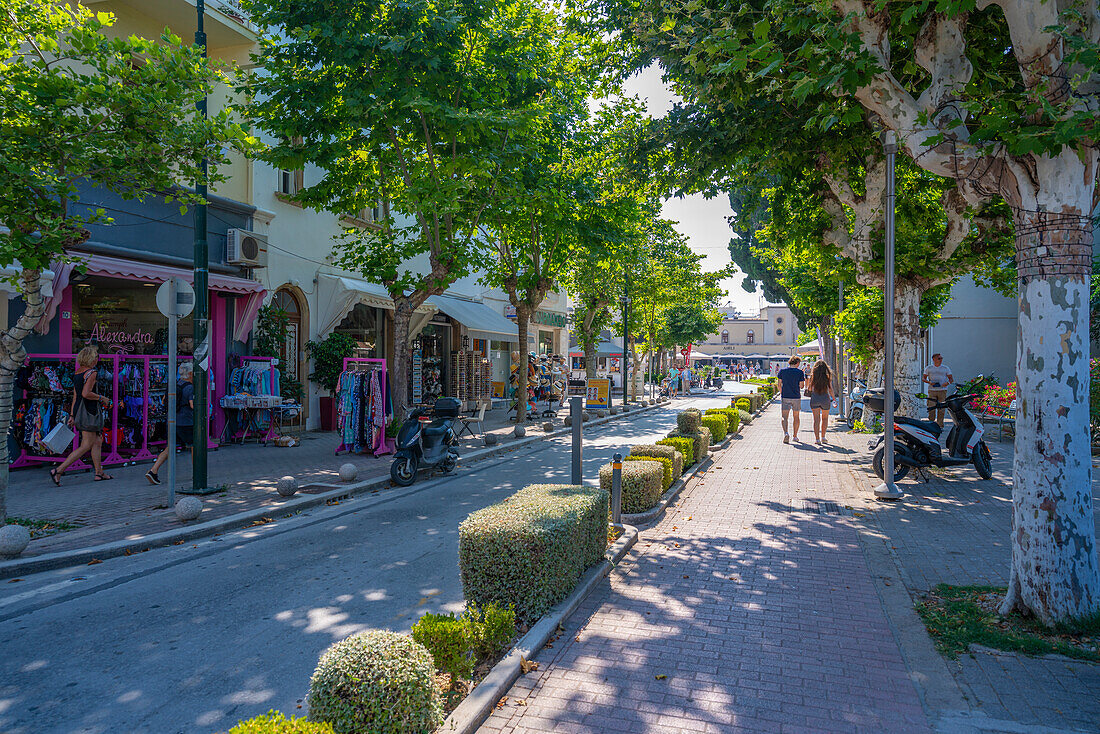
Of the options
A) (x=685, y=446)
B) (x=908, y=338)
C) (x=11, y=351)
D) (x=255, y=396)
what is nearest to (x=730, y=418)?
(x=908, y=338)

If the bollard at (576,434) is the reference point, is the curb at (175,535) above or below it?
below

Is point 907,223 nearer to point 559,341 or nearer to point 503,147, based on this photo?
point 503,147

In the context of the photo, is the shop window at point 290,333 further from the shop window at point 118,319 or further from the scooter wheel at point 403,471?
the scooter wheel at point 403,471

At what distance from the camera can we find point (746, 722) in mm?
3412

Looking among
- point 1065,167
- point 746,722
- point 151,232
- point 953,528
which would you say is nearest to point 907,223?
point 953,528

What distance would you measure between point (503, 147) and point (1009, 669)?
11.0 metres

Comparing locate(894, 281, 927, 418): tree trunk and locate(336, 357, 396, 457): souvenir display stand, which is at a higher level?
locate(894, 281, 927, 418): tree trunk

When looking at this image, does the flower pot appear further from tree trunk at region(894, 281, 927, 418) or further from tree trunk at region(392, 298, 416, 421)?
tree trunk at region(894, 281, 927, 418)

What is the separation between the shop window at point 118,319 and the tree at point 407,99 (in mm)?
3760

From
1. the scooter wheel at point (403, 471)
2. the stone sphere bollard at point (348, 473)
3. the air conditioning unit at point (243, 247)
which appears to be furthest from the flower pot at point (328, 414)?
the stone sphere bollard at point (348, 473)

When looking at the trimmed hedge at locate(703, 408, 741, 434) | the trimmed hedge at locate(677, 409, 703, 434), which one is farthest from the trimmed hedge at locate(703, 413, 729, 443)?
the trimmed hedge at locate(677, 409, 703, 434)

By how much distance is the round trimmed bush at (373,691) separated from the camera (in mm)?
2906

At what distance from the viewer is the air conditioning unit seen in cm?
1488

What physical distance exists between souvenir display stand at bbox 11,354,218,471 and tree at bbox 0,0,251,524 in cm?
426
